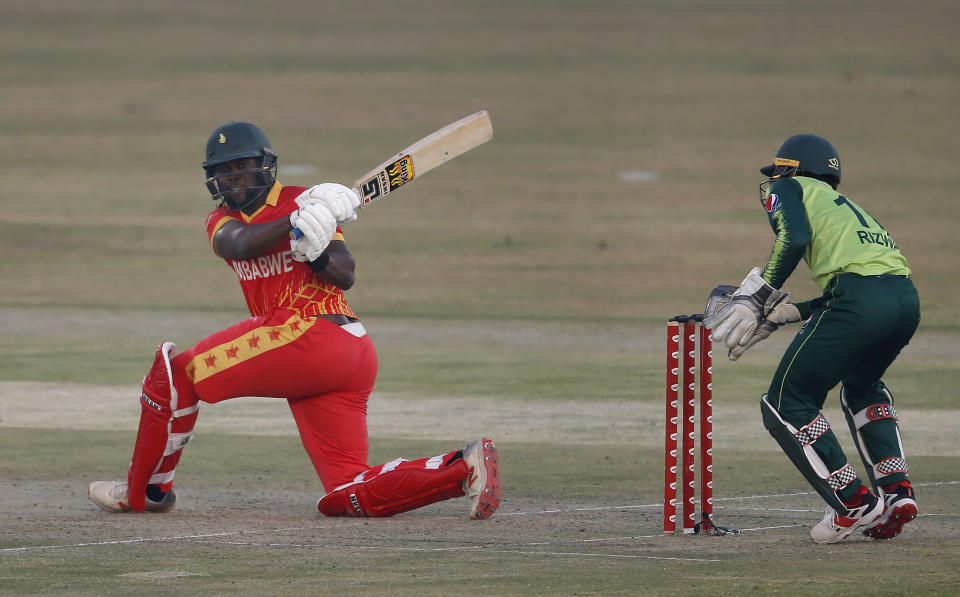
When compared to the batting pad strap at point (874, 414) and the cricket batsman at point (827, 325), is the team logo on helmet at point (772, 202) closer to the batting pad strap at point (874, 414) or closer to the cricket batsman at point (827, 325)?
the cricket batsman at point (827, 325)

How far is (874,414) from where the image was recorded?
22.4ft

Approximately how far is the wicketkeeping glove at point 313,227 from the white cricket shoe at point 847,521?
239 cm

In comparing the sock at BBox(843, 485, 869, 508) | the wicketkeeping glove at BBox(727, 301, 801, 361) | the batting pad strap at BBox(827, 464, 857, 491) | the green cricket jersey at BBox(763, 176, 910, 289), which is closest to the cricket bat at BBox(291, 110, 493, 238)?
the green cricket jersey at BBox(763, 176, 910, 289)

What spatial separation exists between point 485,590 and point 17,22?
36.5m

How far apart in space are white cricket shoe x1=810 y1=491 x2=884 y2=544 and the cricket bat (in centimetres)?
251

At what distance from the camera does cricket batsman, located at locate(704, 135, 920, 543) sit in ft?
21.0

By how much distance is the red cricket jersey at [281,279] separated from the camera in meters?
7.10

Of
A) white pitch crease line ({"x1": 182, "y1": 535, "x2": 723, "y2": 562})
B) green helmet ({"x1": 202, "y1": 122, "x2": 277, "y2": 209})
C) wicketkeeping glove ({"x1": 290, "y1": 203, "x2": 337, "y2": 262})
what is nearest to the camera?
white pitch crease line ({"x1": 182, "y1": 535, "x2": 723, "y2": 562})

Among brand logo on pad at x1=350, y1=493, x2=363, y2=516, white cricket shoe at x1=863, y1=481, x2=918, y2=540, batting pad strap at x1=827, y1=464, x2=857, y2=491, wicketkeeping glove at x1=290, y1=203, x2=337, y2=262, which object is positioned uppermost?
wicketkeeping glove at x1=290, y1=203, x2=337, y2=262

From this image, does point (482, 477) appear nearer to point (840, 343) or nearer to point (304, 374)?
point (304, 374)

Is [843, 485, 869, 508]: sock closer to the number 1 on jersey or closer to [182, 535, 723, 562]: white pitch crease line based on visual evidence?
[182, 535, 723, 562]: white pitch crease line

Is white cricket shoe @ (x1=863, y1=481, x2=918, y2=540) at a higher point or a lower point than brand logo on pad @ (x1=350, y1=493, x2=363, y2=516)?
lower

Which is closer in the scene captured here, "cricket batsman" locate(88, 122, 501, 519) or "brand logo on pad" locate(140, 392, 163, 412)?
"cricket batsman" locate(88, 122, 501, 519)

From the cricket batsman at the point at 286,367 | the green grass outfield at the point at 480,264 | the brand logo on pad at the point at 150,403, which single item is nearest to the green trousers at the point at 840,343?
the green grass outfield at the point at 480,264
